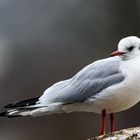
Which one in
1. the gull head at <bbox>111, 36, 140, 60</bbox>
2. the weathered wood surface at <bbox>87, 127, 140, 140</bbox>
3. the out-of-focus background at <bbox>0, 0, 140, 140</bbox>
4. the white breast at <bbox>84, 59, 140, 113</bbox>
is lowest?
the weathered wood surface at <bbox>87, 127, 140, 140</bbox>

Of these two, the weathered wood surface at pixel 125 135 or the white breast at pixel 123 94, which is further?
the white breast at pixel 123 94

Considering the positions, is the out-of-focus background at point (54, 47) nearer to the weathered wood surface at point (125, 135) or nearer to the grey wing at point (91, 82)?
the grey wing at point (91, 82)

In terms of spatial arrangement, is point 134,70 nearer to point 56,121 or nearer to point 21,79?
point 56,121

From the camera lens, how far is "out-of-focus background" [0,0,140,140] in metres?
11.6

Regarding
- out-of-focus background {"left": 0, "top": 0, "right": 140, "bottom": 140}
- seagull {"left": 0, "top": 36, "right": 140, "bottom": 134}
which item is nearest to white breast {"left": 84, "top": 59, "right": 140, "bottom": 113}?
seagull {"left": 0, "top": 36, "right": 140, "bottom": 134}

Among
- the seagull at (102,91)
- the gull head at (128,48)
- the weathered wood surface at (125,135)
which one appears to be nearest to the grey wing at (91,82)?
the seagull at (102,91)

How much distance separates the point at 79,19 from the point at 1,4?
1.62 metres

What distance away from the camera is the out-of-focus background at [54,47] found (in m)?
11.6

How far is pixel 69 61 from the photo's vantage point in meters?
13.7

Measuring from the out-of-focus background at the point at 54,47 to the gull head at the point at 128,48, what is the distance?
519cm

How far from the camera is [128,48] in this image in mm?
5848

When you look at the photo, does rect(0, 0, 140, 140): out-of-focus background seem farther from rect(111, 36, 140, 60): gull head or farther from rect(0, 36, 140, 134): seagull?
rect(111, 36, 140, 60): gull head

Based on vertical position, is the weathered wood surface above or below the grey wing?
below

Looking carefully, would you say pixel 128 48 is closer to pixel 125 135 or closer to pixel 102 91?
pixel 102 91
